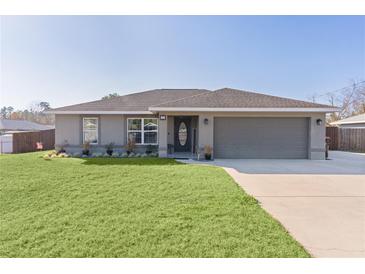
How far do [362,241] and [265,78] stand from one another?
72.1ft

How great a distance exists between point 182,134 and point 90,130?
19.1 ft

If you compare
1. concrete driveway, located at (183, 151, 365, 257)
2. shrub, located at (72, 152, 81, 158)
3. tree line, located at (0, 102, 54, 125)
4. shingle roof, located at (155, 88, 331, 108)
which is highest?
tree line, located at (0, 102, 54, 125)

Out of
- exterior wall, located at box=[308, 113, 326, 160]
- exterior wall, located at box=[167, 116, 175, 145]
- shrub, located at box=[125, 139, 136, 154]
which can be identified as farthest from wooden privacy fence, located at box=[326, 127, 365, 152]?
shrub, located at box=[125, 139, 136, 154]

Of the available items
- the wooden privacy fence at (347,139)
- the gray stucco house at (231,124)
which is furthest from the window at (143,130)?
the wooden privacy fence at (347,139)

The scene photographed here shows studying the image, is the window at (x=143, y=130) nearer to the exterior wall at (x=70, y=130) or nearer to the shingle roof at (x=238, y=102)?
the shingle roof at (x=238, y=102)

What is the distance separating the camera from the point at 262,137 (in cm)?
1266

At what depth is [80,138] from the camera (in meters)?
14.4

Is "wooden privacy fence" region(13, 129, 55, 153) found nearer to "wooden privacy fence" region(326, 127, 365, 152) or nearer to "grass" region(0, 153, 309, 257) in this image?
"grass" region(0, 153, 309, 257)

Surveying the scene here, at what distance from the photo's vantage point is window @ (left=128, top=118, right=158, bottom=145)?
1457cm

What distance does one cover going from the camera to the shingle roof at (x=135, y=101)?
47.3 ft

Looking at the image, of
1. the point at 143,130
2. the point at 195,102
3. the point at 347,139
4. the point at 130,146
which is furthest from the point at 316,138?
the point at 130,146

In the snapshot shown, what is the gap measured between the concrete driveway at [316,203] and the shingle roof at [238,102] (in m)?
4.08

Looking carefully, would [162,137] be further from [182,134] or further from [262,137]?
[262,137]

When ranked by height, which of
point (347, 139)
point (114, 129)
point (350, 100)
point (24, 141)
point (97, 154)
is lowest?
point (97, 154)
